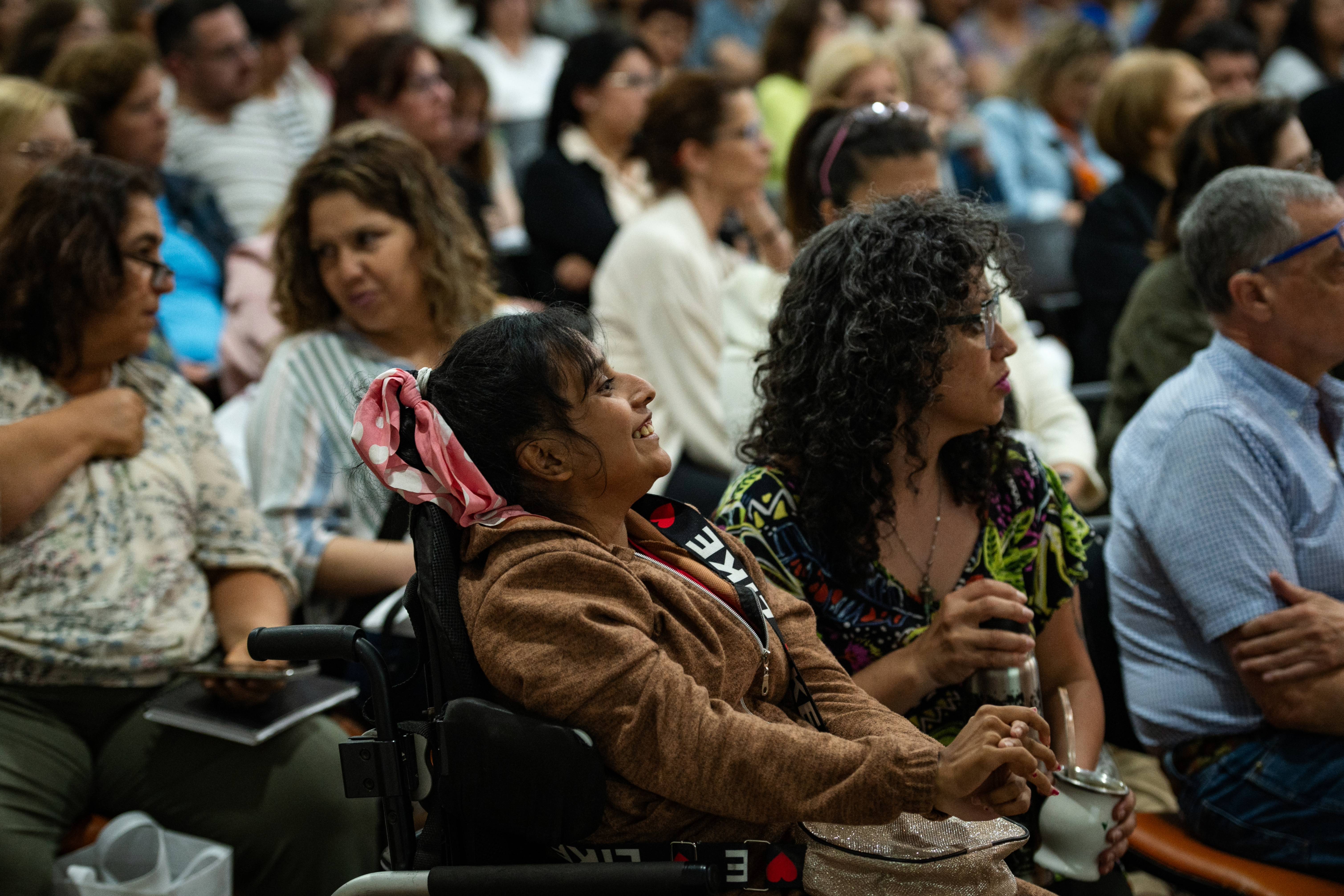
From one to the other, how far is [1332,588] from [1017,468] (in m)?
0.54

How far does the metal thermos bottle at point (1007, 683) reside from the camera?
169 cm

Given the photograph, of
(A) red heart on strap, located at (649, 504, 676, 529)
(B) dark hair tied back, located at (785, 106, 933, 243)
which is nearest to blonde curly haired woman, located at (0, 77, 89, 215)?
(B) dark hair tied back, located at (785, 106, 933, 243)

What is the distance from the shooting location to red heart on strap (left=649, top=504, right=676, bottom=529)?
1.64 meters

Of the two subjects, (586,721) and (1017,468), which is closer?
(586,721)

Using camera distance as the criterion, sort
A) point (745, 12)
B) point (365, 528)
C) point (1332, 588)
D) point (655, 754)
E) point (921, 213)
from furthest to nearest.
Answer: point (745, 12) < point (365, 528) < point (1332, 588) < point (921, 213) < point (655, 754)

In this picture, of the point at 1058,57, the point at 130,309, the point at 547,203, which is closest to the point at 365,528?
the point at 130,309

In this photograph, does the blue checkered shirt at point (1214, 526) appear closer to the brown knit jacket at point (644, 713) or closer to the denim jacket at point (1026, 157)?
the brown knit jacket at point (644, 713)

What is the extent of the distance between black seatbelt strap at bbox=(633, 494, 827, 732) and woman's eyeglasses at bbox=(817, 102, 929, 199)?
149 cm

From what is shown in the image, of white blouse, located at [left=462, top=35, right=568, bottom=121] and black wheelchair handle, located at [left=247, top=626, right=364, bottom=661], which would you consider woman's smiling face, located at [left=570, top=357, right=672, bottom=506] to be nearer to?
black wheelchair handle, located at [left=247, top=626, right=364, bottom=661]

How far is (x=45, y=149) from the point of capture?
9.57 feet

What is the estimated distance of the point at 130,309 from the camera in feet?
7.00

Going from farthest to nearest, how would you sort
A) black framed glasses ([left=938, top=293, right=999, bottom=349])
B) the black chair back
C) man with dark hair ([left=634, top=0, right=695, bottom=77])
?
man with dark hair ([left=634, top=0, right=695, bottom=77]) → the black chair back → black framed glasses ([left=938, top=293, right=999, bottom=349])

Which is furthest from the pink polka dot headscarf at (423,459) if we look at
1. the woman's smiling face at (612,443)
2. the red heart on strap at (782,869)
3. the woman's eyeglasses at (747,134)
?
the woman's eyeglasses at (747,134)

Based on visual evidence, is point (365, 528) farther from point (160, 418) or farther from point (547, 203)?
point (547, 203)
